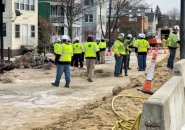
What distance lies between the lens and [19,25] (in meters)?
45.9

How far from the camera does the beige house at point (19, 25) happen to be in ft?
143

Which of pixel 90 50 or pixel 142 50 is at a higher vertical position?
pixel 90 50

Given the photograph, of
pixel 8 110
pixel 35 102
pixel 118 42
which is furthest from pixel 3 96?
pixel 118 42

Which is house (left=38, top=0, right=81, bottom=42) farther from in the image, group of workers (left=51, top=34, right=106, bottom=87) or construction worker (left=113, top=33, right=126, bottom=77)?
group of workers (left=51, top=34, right=106, bottom=87)

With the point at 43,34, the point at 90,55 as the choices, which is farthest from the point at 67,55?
the point at 43,34

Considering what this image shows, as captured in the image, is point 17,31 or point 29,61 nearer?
point 29,61

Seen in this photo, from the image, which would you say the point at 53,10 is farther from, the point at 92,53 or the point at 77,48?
the point at 92,53

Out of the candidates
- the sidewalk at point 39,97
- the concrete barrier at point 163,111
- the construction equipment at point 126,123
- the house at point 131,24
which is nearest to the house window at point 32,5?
the house at point 131,24

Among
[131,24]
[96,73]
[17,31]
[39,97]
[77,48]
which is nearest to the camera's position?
[39,97]

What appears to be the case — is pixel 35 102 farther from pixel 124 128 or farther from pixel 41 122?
pixel 124 128

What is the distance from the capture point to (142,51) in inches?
915

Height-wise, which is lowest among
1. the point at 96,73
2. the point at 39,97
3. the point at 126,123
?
the point at 39,97

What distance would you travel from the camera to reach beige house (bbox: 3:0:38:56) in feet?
143

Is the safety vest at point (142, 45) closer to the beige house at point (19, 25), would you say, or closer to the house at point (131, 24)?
the beige house at point (19, 25)
